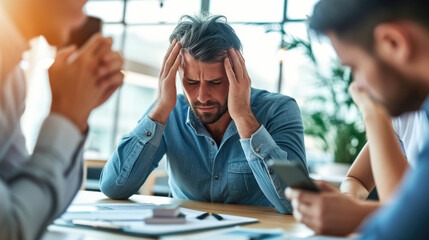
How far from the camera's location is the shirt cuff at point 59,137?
0.83 m

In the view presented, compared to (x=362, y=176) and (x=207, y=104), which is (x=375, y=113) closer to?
(x=362, y=176)

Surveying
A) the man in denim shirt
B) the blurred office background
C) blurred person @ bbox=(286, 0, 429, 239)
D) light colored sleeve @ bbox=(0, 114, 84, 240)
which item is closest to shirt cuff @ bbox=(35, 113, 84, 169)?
light colored sleeve @ bbox=(0, 114, 84, 240)

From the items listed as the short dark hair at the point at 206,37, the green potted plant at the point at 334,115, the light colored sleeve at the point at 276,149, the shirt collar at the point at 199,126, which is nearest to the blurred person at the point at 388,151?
the light colored sleeve at the point at 276,149

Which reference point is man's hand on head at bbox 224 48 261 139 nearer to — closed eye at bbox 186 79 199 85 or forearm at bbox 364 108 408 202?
closed eye at bbox 186 79 199 85

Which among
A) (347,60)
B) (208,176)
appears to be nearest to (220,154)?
(208,176)

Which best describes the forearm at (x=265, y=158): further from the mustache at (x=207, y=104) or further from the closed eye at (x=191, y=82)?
the closed eye at (x=191, y=82)

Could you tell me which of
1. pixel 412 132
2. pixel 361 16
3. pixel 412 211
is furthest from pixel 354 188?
pixel 412 211

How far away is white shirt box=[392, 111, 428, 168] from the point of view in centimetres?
159

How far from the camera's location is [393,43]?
802 mm

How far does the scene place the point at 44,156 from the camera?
2.66ft

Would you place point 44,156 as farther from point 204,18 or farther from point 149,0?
point 149,0

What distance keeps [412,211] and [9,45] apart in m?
0.77

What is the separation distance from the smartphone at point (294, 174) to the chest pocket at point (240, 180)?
2.61 ft

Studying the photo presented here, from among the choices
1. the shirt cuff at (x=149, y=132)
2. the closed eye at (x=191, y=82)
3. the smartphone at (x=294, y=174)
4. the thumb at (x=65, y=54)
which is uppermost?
the thumb at (x=65, y=54)
